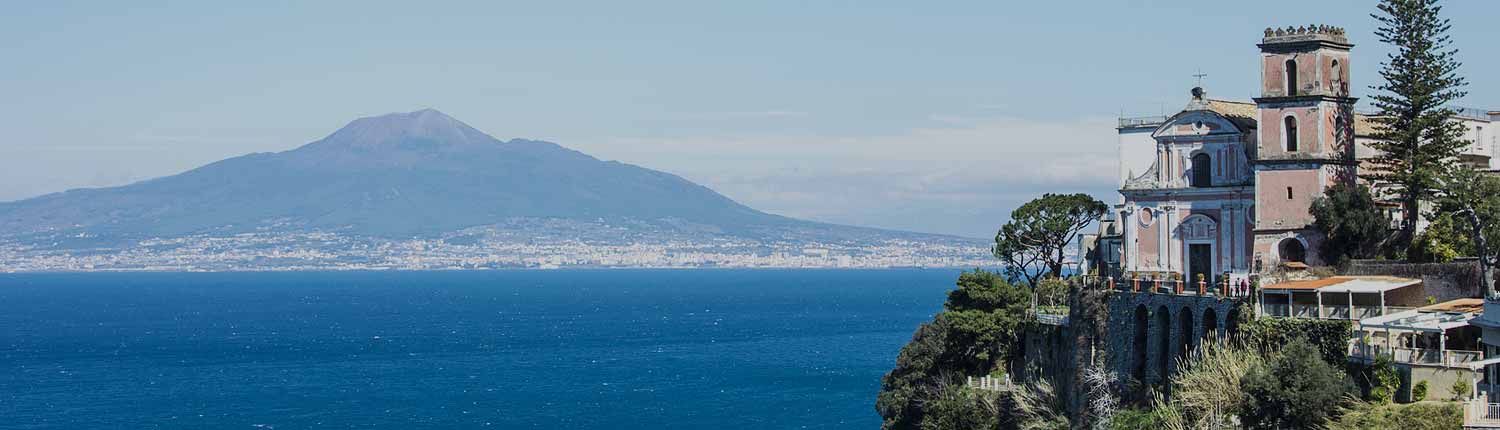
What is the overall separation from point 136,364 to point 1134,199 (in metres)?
74.2

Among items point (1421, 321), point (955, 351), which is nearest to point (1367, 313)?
→ point (1421, 321)

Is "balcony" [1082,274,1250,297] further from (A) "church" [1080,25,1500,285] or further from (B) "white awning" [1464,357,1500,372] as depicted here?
(B) "white awning" [1464,357,1500,372]

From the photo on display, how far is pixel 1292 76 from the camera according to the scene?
5044 centimetres

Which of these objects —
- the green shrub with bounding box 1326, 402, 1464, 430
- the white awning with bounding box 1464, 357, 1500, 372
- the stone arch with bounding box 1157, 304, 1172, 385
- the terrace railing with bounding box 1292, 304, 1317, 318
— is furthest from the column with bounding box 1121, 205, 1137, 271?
the white awning with bounding box 1464, 357, 1500, 372

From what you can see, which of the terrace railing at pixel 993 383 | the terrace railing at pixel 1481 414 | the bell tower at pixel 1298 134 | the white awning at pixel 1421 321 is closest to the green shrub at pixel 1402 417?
the terrace railing at pixel 1481 414

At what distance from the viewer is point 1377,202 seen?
5019 centimetres

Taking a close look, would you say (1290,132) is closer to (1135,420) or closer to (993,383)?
(1135,420)

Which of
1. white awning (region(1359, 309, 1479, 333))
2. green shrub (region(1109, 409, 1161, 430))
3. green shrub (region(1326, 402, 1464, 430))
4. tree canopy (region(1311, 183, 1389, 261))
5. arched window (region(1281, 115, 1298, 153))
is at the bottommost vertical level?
green shrub (region(1109, 409, 1161, 430))

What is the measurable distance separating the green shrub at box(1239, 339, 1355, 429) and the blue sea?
38.9 m

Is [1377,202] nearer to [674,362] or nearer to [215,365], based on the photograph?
[674,362]

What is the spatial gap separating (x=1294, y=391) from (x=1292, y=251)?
46.7 ft

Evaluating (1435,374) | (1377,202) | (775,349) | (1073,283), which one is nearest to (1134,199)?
(1073,283)

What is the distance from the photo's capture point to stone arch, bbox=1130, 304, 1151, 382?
157 ft

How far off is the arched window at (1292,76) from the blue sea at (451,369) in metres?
30.6
